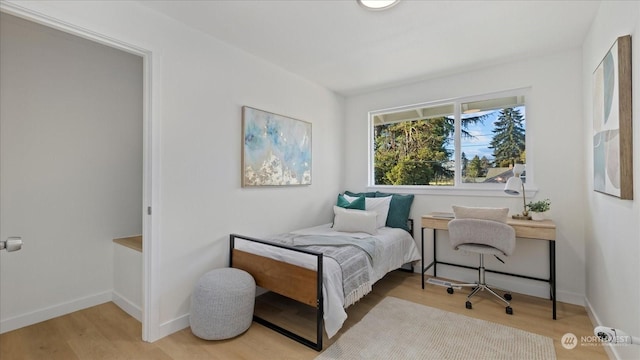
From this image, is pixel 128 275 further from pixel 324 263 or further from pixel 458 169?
pixel 458 169

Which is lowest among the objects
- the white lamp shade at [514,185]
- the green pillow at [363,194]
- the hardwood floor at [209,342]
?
the hardwood floor at [209,342]

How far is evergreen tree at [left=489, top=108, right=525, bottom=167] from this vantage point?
3137 mm

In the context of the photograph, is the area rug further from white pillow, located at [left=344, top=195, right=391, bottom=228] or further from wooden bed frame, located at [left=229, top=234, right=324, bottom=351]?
white pillow, located at [left=344, top=195, right=391, bottom=228]

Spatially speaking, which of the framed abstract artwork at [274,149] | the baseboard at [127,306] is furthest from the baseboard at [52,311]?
the framed abstract artwork at [274,149]

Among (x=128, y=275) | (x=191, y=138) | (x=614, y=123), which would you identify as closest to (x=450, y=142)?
(x=614, y=123)

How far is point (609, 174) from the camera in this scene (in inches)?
70.9

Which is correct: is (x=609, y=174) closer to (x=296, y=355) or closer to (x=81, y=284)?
(x=296, y=355)

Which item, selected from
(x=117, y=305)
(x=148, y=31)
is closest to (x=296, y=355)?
(x=117, y=305)

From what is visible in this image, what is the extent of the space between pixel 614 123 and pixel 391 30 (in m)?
1.66

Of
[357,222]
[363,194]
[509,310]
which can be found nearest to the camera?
[509,310]

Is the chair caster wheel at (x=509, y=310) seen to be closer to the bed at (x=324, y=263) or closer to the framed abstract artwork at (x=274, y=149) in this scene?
the bed at (x=324, y=263)

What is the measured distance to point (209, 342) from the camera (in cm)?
210

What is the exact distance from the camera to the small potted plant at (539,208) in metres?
2.71

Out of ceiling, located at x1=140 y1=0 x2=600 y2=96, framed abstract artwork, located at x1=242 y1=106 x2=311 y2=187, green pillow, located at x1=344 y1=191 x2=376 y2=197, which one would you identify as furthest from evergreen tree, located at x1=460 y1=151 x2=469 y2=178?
framed abstract artwork, located at x1=242 y1=106 x2=311 y2=187
